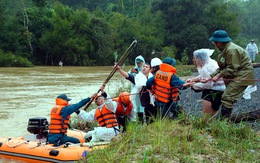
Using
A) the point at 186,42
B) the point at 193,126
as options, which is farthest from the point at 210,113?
the point at 186,42

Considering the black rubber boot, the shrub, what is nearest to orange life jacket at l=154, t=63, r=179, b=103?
the black rubber boot

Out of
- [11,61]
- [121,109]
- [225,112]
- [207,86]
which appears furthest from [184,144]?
[11,61]

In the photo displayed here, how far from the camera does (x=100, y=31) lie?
3881 centimetres

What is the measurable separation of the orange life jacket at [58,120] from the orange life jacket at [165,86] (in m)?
1.52

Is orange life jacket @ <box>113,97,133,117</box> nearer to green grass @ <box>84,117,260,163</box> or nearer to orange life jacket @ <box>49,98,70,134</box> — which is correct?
orange life jacket @ <box>49,98,70,134</box>

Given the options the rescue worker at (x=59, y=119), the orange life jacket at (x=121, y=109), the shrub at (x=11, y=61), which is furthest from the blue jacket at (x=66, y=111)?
the shrub at (x=11, y=61)

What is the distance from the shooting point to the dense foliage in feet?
123

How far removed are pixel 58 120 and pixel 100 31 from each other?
1317 inches

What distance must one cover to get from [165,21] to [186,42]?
4.20 m

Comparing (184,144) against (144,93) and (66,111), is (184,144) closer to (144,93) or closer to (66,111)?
(144,93)

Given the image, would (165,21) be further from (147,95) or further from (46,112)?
(147,95)

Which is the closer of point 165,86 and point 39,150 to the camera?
point 165,86

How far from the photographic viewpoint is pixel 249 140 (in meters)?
3.89

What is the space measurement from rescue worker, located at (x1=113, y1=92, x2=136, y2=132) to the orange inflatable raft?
740 mm
